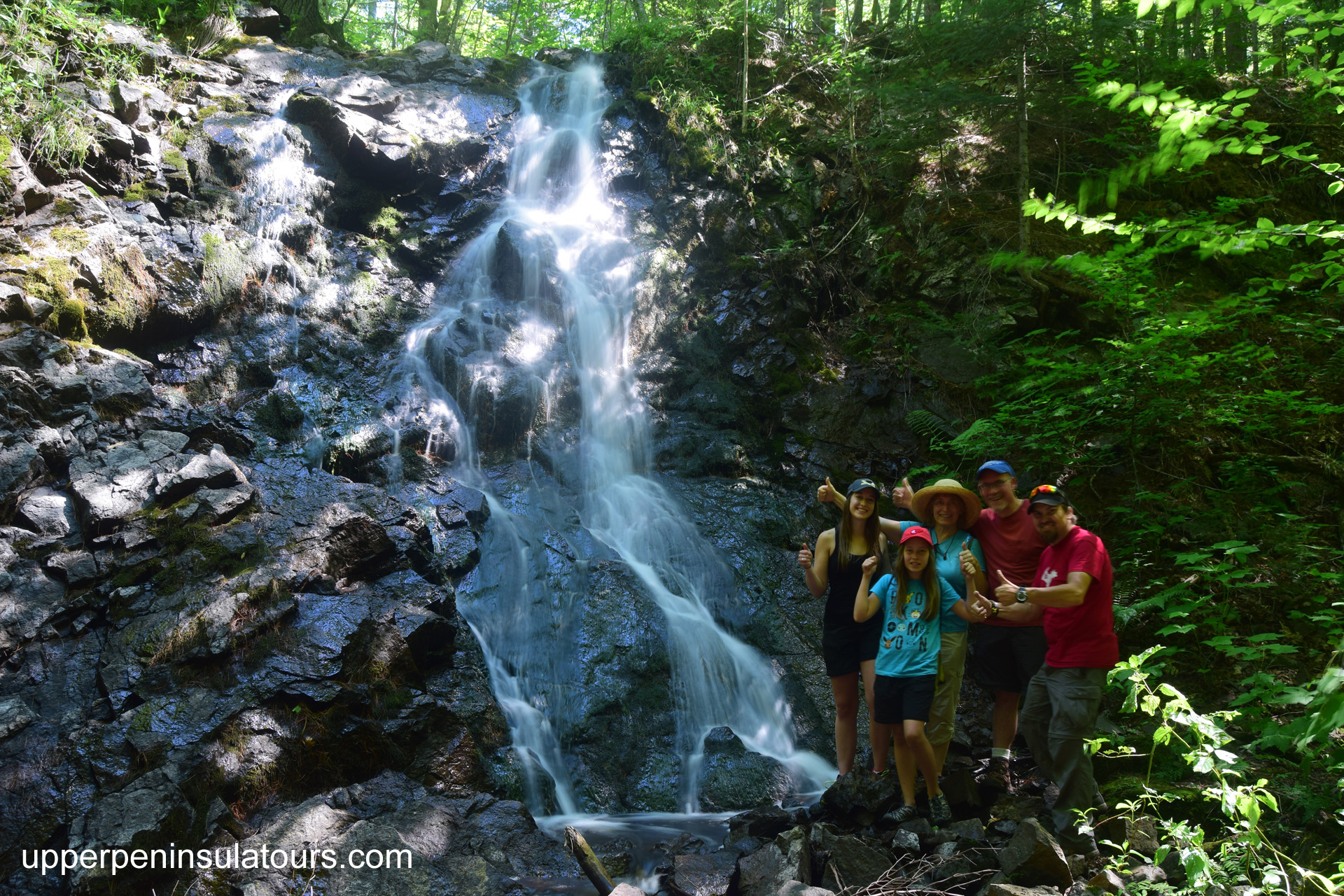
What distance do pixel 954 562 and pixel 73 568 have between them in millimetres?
6325

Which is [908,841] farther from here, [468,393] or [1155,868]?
[468,393]

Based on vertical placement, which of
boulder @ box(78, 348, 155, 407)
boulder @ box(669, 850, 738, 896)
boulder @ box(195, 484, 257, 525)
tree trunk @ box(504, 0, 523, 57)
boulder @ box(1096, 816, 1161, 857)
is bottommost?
boulder @ box(669, 850, 738, 896)

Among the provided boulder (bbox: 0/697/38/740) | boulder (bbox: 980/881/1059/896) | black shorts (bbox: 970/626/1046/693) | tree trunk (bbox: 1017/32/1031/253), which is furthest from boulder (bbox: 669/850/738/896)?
tree trunk (bbox: 1017/32/1031/253)

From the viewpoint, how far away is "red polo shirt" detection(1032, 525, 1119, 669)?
3.99 meters

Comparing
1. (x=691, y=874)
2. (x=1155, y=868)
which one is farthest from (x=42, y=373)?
(x=1155, y=868)

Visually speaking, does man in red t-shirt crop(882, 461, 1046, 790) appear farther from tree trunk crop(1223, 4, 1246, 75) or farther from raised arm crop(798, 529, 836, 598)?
tree trunk crop(1223, 4, 1246, 75)

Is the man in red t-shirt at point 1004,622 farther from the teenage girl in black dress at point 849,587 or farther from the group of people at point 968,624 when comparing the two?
the teenage girl in black dress at point 849,587

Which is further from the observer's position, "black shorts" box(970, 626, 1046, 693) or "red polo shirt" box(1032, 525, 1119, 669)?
"black shorts" box(970, 626, 1046, 693)

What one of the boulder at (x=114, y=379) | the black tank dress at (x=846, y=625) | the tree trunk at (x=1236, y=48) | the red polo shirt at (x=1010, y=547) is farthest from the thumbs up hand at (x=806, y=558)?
the tree trunk at (x=1236, y=48)

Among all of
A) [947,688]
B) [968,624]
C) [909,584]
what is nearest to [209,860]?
[909,584]

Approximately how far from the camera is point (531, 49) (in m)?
19.3

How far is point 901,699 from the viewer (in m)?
4.46

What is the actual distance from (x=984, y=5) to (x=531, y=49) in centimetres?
1392

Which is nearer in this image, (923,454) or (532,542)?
(532,542)
